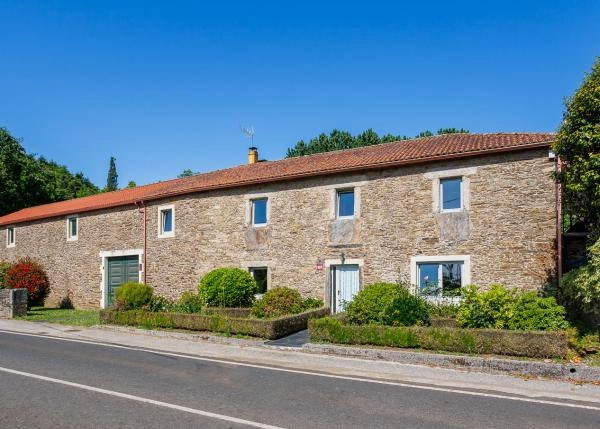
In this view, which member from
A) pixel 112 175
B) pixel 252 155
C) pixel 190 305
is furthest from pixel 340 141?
pixel 112 175

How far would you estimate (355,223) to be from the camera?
18.0 meters

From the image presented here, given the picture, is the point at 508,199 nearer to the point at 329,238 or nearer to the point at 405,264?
the point at 405,264

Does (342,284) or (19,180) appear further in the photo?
(19,180)

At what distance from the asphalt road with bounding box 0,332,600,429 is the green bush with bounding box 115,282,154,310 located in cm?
764

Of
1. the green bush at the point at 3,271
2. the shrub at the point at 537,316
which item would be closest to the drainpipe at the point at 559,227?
the shrub at the point at 537,316

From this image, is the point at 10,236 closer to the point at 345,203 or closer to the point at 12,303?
the point at 12,303

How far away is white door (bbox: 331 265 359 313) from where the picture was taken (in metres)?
18.0

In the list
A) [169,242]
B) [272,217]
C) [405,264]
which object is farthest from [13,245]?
[405,264]

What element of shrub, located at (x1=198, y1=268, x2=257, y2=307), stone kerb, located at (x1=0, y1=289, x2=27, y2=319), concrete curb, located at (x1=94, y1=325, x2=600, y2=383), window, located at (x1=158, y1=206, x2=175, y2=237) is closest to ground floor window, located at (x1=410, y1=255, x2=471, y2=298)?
concrete curb, located at (x1=94, y1=325, x2=600, y2=383)

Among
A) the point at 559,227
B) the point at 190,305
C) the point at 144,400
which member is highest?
the point at 559,227

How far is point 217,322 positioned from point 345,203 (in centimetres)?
629

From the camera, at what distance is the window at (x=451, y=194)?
16406mm

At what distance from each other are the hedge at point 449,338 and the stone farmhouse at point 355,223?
3120 millimetres

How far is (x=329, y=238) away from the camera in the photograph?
18469 mm
